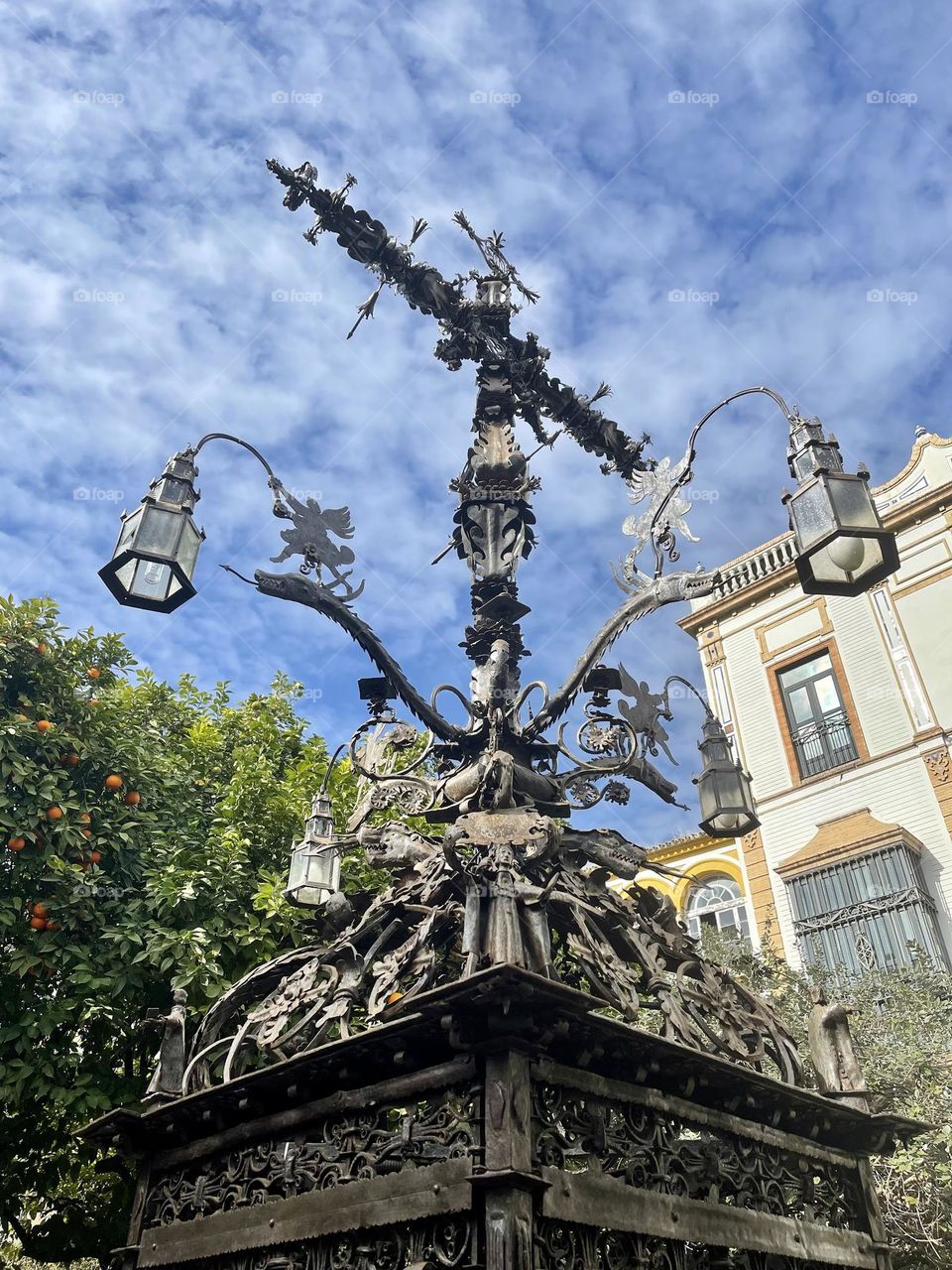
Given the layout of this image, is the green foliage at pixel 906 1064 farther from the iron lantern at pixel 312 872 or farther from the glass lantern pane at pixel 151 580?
the glass lantern pane at pixel 151 580

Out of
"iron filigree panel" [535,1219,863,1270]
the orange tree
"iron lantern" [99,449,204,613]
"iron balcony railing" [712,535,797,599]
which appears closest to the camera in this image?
"iron filigree panel" [535,1219,863,1270]

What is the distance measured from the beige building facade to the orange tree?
10.2m

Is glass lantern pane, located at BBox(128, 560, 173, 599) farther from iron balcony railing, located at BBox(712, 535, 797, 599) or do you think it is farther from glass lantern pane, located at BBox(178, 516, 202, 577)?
iron balcony railing, located at BBox(712, 535, 797, 599)

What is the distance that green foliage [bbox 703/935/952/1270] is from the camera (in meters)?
9.45

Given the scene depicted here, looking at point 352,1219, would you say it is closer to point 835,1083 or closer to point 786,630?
point 835,1083

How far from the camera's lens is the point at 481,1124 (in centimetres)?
310

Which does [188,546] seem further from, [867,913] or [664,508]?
[867,913]

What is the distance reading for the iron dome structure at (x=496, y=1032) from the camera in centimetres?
320

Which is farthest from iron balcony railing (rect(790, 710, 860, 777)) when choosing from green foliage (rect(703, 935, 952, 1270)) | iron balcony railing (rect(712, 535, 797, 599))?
green foliage (rect(703, 935, 952, 1270))

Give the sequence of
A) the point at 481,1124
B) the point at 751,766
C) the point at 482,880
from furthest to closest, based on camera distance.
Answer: the point at 751,766 → the point at 482,880 → the point at 481,1124

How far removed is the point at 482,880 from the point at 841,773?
17.1 m

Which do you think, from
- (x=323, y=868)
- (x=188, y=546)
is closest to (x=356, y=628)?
(x=188, y=546)

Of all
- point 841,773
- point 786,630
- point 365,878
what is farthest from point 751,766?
point 365,878

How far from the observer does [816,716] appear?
798 inches
